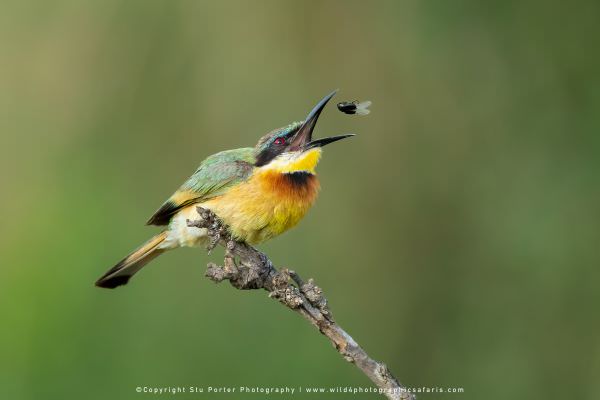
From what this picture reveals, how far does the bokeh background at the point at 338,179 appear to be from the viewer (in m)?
5.42

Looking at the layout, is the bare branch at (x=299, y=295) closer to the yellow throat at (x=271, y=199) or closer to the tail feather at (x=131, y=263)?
the yellow throat at (x=271, y=199)

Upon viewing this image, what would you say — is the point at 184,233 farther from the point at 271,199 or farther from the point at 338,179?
the point at 338,179

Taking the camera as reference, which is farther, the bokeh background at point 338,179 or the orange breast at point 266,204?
the bokeh background at point 338,179

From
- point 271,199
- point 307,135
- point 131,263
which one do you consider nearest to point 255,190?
point 271,199

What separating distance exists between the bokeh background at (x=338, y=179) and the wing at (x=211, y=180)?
1.12 meters

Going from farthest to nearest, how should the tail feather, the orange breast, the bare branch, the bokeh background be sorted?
the bokeh background < the tail feather < the orange breast < the bare branch

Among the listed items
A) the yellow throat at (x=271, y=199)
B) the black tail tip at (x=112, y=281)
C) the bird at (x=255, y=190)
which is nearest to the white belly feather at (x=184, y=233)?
the bird at (x=255, y=190)

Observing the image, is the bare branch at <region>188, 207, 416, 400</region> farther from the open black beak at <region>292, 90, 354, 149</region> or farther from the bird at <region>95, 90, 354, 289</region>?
the open black beak at <region>292, 90, 354, 149</region>

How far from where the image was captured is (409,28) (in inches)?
233

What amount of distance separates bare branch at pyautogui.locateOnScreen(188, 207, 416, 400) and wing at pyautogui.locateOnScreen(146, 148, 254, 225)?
57 centimetres

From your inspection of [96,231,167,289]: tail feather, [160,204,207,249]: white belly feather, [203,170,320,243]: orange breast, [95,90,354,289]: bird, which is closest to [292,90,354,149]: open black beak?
[95,90,354,289]: bird

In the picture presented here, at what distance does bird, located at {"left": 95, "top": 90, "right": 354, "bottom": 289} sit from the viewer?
4184 mm

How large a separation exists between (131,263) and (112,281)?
6.8 inches

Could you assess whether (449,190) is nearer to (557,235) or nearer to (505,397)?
(557,235)
